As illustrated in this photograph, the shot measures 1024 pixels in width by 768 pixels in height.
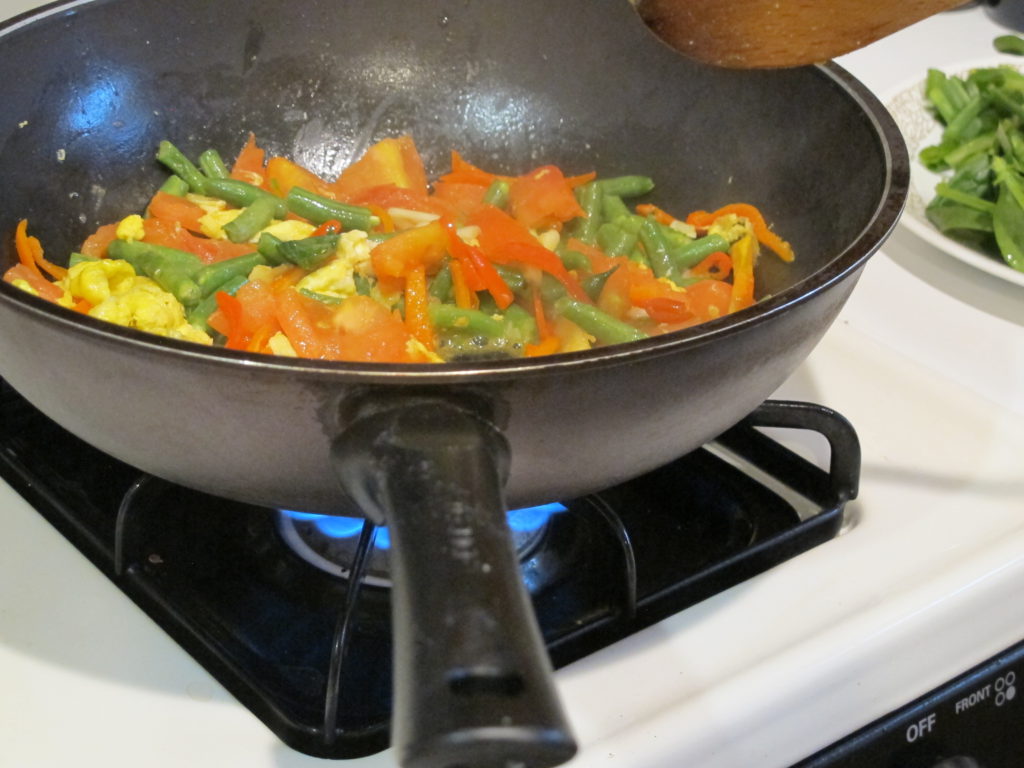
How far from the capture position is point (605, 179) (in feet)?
3.76

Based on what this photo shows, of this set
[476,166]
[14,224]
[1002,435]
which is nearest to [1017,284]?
[1002,435]

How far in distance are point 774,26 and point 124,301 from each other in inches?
23.0

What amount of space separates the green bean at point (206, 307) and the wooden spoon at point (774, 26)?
17.9 inches

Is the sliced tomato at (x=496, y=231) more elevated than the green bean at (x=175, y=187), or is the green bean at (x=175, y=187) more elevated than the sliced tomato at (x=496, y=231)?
the sliced tomato at (x=496, y=231)

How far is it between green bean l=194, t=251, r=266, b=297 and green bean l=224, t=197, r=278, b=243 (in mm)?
49

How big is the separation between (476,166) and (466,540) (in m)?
0.81

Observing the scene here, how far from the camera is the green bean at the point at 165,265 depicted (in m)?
0.98

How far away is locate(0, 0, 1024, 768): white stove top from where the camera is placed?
0.62 m

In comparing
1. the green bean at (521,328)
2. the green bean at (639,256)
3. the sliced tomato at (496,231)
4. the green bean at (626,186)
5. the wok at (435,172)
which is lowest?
the green bean at (639,256)

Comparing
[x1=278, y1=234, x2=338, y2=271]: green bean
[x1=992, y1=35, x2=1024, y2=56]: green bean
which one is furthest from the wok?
[x1=992, y1=35, x2=1024, y2=56]: green bean

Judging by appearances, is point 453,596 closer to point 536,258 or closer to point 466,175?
point 536,258

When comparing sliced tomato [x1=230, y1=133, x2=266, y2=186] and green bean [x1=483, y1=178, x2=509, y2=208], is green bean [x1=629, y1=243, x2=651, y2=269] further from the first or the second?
sliced tomato [x1=230, y1=133, x2=266, y2=186]

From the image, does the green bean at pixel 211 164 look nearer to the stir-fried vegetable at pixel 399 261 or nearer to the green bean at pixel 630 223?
the stir-fried vegetable at pixel 399 261

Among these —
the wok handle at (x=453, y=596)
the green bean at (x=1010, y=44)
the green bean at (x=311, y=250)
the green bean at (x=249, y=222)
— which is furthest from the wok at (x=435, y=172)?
the green bean at (x=1010, y=44)
